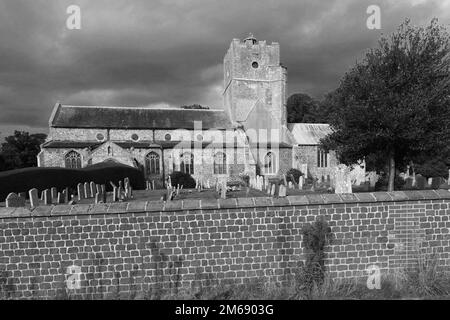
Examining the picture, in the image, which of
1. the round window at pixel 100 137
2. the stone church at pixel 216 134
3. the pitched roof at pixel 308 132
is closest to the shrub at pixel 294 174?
the stone church at pixel 216 134

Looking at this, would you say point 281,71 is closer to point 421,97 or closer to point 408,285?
point 421,97

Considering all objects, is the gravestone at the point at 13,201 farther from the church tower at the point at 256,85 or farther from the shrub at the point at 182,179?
the church tower at the point at 256,85

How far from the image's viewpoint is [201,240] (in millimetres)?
5035

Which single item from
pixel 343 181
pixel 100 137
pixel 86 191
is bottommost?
pixel 86 191

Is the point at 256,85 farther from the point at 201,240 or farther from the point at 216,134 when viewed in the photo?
the point at 201,240

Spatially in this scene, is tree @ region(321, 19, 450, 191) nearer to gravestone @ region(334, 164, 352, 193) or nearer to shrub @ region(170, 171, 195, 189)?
gravestone @ region(334, 164, 352, 193)

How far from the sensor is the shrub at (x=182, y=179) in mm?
29531

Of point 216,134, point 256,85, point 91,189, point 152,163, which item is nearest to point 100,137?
point 152,163

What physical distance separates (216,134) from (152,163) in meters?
9.19

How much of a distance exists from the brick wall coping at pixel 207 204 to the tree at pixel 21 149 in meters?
56.5

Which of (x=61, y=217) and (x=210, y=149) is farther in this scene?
(x=210, y=149)

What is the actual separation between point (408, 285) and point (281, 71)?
125ft
